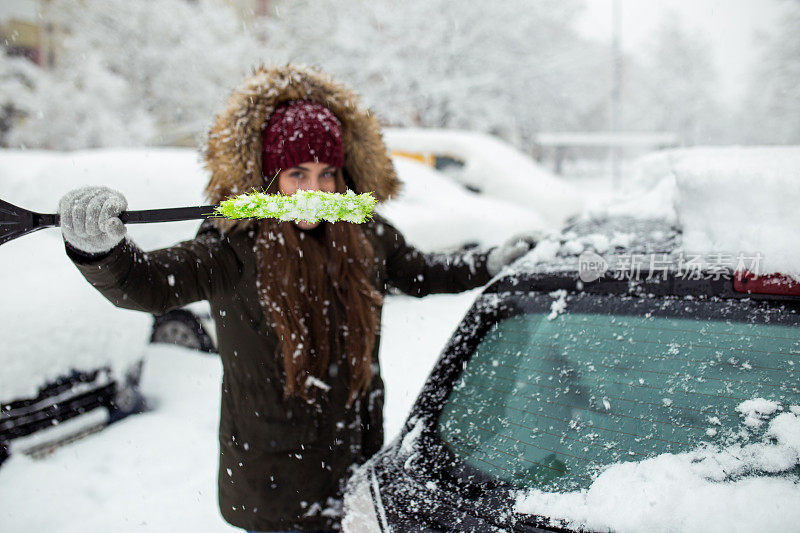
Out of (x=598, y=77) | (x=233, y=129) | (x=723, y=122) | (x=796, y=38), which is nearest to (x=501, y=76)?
(x=796, y=38)

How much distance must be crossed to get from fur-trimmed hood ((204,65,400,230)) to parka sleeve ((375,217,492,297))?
18cm

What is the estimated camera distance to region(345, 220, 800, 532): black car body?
3.80 ft

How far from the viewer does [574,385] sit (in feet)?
4.31

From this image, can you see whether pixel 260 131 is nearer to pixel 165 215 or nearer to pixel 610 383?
pixel 165 215

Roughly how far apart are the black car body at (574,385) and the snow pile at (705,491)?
0.02 meters

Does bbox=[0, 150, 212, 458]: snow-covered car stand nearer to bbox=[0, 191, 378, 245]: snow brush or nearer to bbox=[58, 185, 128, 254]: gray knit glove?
bbox=[0, 191, 378, 245]: snow brush

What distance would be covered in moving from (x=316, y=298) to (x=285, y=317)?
12 cm

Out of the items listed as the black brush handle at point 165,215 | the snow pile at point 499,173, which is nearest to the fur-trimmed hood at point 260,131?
the black brush handle at point 165,215

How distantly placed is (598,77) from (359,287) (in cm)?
4912

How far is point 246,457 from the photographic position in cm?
166

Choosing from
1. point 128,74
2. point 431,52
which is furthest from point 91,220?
point 128,74

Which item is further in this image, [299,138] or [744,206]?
[299,138]

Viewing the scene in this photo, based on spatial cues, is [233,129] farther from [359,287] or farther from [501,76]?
[501,76]

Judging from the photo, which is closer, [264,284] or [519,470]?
[519,470]
